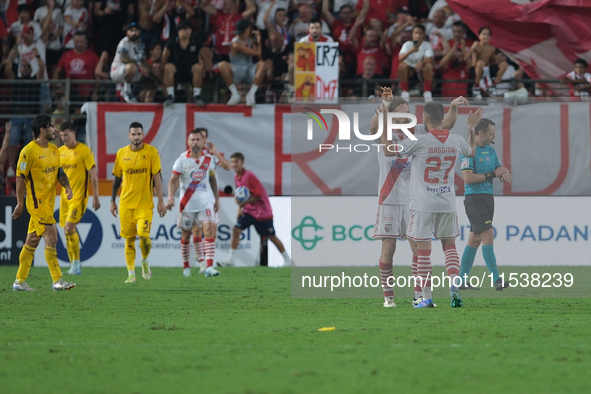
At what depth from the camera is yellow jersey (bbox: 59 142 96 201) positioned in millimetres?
14031

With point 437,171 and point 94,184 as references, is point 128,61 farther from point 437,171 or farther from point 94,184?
point 437,171

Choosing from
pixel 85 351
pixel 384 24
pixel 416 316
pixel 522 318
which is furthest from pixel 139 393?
pixel 384 24

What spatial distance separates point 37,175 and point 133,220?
85.5 inches

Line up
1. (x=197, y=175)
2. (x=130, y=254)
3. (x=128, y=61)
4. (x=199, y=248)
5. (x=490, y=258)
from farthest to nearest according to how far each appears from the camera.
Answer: (x=128, y=61), (x=199, y=248), (x=197, y=175), (x=130, y=254), (x=490, y=258)

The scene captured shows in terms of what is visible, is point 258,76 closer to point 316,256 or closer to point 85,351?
point 316,256

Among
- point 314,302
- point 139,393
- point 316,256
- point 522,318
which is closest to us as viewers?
point 139,393

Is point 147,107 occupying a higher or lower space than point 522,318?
higher

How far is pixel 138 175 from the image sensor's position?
12.6m

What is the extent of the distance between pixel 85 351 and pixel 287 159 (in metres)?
11.5

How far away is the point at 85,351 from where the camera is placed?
601cm

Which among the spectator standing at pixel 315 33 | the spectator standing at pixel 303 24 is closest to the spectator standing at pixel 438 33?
the spectator standing at pixel 303 24

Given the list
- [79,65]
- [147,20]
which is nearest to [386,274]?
[79,65]

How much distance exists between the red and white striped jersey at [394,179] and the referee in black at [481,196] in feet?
6.27

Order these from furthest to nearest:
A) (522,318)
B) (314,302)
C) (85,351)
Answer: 1. (314,302)
2. (522,318)
3. (85,351)
